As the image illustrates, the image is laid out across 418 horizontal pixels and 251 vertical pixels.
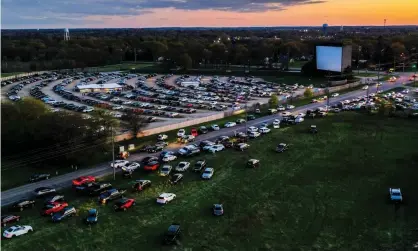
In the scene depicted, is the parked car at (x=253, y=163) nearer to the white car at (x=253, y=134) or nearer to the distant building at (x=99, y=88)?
the white car at (x=253, y=134)

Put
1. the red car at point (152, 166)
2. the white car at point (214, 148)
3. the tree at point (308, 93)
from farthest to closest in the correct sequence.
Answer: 1. the tree at point (308, 93)
2. the white car at point (214, 148)
3. the red car at point (152, 166)

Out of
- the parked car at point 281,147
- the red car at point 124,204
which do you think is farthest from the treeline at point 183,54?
the red car at point 124,204

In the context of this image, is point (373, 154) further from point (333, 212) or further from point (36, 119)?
point (36, 119)

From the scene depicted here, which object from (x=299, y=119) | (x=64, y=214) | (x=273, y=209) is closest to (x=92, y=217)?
(x=64, y=214)

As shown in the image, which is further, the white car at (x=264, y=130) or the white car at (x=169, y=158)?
the white car at (x=264, y=130)

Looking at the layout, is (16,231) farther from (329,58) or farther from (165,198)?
(329,58)

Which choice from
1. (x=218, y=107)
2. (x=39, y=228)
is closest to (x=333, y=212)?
(x=39, y=228)

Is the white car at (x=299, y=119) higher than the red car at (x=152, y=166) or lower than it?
higher
